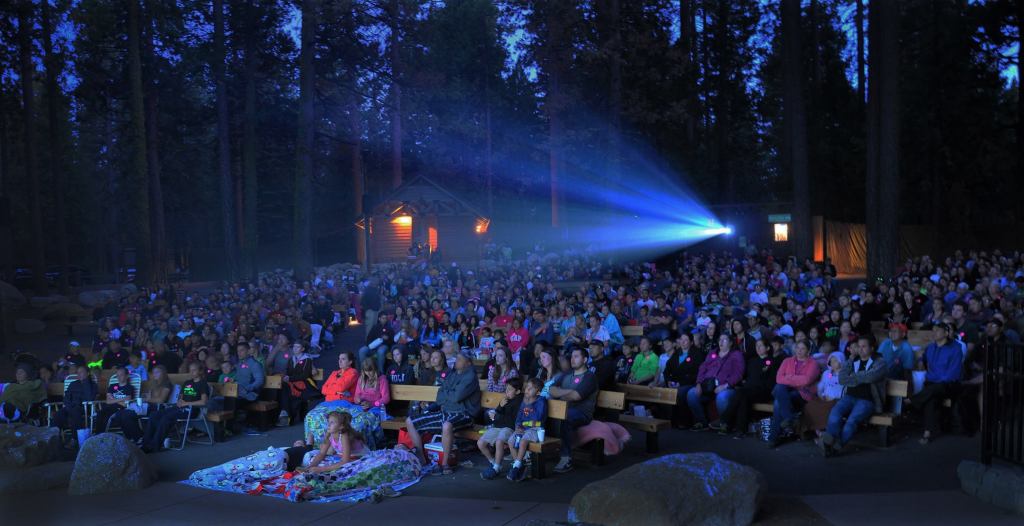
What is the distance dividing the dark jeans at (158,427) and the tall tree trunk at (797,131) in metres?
21.5

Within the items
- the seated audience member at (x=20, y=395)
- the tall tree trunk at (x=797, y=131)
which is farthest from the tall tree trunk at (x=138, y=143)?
the tall tree trunk at (x=797, y=131)

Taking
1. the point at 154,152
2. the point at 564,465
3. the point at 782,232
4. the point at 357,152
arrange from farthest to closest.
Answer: the point at 357,152 → the point at 782,232 → the point at 154,152 → the point at 564,465

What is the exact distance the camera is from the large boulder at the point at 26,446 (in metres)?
9.12

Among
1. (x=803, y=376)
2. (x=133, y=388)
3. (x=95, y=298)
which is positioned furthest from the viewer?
(x=95, y=298)

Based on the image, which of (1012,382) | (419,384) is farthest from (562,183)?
(1012,382)

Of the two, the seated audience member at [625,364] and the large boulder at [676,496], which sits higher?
the seated audience member at [625,364]

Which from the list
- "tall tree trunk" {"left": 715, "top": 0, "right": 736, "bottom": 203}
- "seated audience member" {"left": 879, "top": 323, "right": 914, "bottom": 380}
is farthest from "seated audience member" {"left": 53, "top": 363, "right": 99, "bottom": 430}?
"tall tree trunk" {"left": 715, "top": 0, "right": 736, "bottom": 203}

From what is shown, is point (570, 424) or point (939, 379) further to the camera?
point (939, 379)

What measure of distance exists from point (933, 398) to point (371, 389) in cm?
642

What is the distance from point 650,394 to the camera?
10.2 metres

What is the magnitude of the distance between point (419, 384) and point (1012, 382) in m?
6.60

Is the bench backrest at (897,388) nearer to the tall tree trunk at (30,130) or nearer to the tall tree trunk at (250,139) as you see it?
the tall tree trunk at (250,139)

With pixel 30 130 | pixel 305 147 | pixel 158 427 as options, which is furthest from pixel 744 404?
pixel 30 130

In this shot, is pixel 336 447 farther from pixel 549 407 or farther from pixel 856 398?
pixel 856 398
